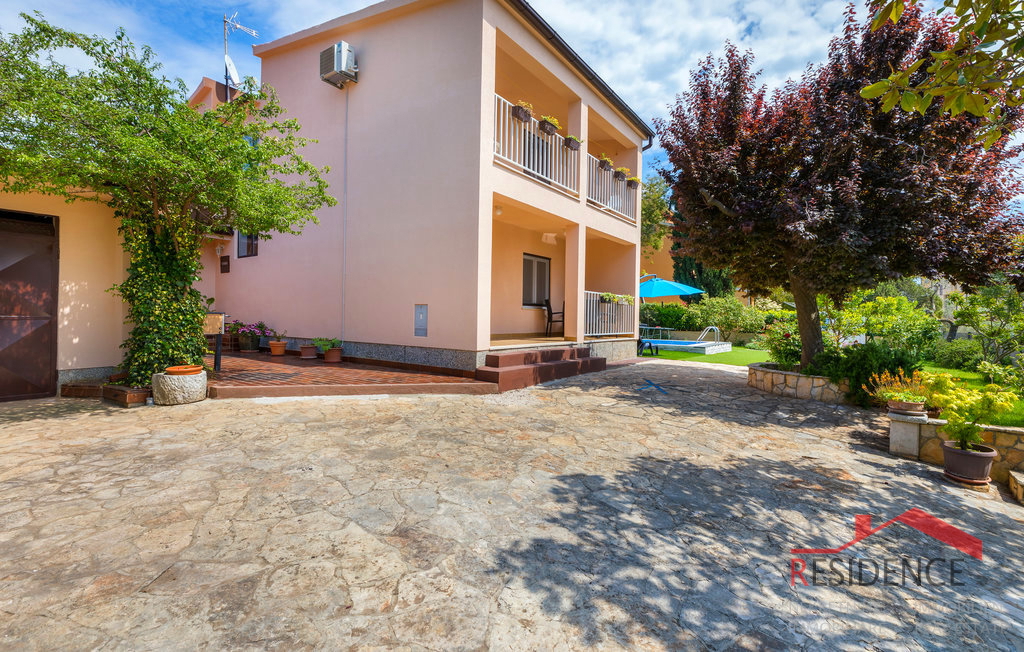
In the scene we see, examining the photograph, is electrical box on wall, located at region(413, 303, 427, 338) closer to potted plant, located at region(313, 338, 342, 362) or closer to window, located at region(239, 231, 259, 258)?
potted plant, located at region(313, 338, 342, 362)

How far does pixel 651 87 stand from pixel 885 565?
13448 millimetres

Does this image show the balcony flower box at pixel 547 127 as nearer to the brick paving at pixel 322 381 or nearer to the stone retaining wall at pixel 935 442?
the brick paving at pixel 322 381

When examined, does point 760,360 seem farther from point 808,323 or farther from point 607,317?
point 808,323

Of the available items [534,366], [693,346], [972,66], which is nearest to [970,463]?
[972,66]

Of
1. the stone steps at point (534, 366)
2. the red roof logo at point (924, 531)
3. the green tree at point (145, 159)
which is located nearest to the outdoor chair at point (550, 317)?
the stone steps at point (534, 366)

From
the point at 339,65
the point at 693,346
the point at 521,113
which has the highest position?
the point at 339,65

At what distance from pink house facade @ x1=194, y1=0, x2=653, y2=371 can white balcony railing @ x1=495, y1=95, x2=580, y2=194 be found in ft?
0.13

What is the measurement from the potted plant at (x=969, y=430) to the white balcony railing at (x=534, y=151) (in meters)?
7.20

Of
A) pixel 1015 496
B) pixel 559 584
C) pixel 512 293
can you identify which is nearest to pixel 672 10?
pixel 512 293

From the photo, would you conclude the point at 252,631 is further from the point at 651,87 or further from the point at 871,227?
the point at 651,87

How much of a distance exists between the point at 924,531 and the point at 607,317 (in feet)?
28.3

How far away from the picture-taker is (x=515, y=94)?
1073 centimetres

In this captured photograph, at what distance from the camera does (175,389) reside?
579cm

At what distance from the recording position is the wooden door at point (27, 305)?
5801 millimetres
